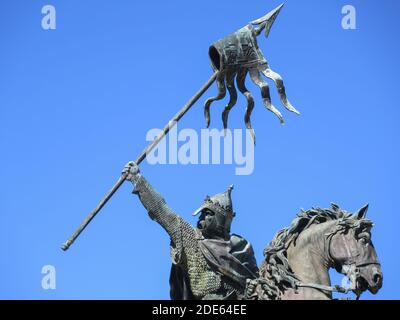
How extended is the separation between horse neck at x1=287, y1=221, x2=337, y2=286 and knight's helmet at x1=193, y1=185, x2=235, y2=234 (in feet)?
7.79

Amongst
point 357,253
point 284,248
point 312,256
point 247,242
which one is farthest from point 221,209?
point 357,253

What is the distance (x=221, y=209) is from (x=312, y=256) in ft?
9.61

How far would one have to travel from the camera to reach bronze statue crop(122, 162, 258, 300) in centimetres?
3033

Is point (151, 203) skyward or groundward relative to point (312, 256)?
skyward

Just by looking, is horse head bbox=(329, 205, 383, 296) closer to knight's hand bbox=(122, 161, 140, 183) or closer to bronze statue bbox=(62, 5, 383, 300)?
bronze statue bbox=(62, 5, 383, 300)

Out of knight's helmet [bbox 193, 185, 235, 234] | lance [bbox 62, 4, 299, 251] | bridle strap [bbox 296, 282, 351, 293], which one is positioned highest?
lance [bbox 62, 4, 299, 251]

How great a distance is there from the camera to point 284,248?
95.8ft

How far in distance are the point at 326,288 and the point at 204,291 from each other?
2888 mm

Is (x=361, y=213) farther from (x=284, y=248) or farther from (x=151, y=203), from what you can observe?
(x=151, y=203)

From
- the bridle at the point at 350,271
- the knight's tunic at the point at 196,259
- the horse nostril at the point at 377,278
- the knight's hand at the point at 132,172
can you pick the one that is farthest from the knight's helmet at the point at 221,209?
the horse nostril at the point at 377,278

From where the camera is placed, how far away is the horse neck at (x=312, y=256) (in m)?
28.7

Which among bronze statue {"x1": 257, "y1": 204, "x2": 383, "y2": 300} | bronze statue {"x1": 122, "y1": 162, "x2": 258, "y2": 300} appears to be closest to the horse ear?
bronze statue {"x1": 257, "y1": 204, "x2": 383, "y2": 300}

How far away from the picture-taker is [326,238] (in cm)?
2873
